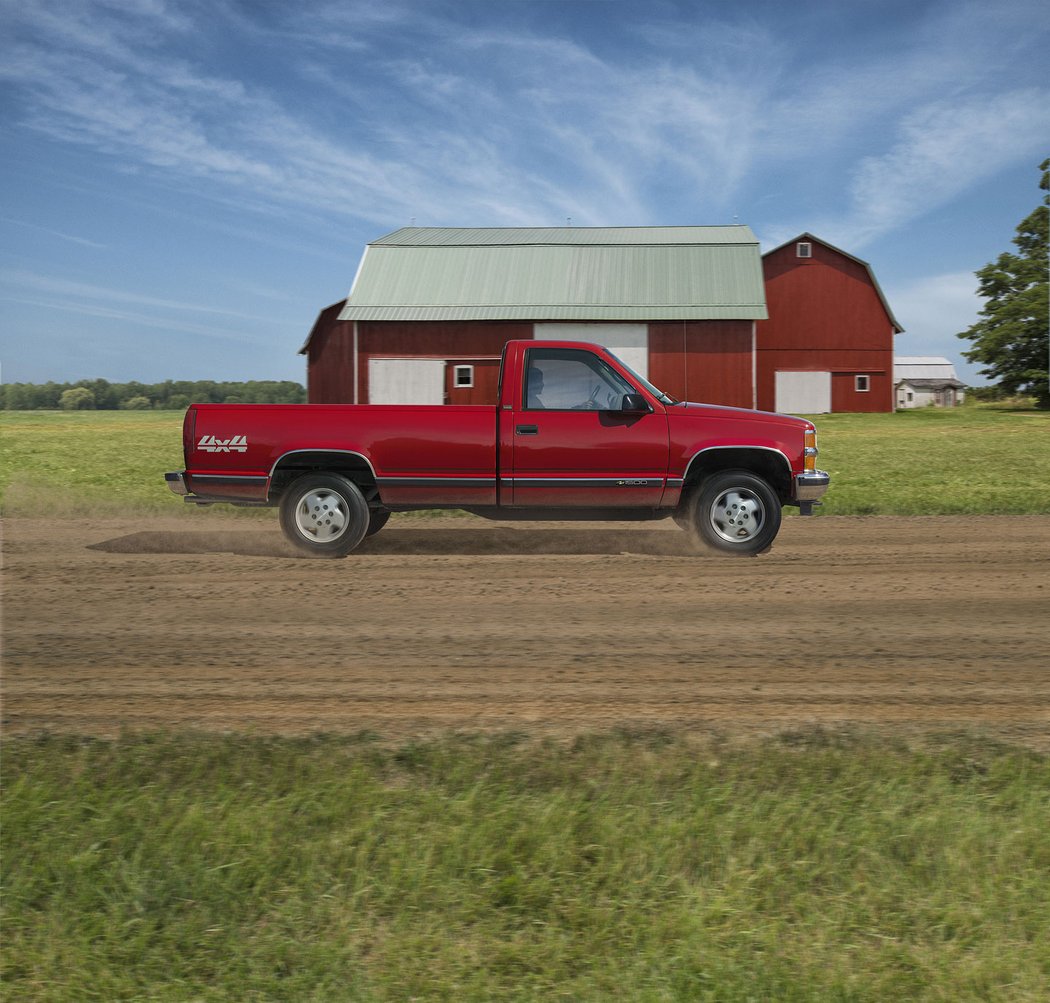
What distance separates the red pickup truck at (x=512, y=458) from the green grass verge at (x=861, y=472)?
3659 mm

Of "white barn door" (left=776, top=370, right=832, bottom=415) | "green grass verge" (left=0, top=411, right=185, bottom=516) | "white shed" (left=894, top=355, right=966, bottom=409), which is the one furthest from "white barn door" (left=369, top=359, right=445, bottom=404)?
"white shed" (left=894, top=355, right=966, bottom=409)

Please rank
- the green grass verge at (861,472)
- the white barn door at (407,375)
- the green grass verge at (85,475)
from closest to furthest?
the green grass verge at (861,472), the green grass verge at (85,475), the white barn door at (407,375)

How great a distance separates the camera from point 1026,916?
279cm

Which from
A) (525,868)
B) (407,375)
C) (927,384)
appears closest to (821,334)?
(407,375)

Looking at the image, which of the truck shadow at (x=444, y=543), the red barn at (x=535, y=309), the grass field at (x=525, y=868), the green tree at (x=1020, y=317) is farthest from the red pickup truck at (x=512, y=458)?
the green tree at (x=1020, y=317)

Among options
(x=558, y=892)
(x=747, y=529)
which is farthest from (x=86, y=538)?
(x=558, y=892)

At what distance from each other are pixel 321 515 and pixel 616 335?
30.0 metres

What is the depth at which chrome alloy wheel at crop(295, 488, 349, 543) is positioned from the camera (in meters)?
9.36

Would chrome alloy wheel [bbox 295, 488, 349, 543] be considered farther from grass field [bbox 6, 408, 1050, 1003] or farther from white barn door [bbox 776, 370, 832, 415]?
white barn door [bbox 776, 370, 832, 415]

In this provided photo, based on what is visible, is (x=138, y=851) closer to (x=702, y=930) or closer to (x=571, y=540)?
(x=702, y=930)

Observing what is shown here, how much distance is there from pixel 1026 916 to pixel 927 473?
16.0 metres

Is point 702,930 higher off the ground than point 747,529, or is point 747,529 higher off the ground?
point 747,529

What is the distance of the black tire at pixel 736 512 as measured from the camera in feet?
30.8

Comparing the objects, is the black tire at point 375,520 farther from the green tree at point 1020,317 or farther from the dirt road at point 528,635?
the green tree at point 1020,317
